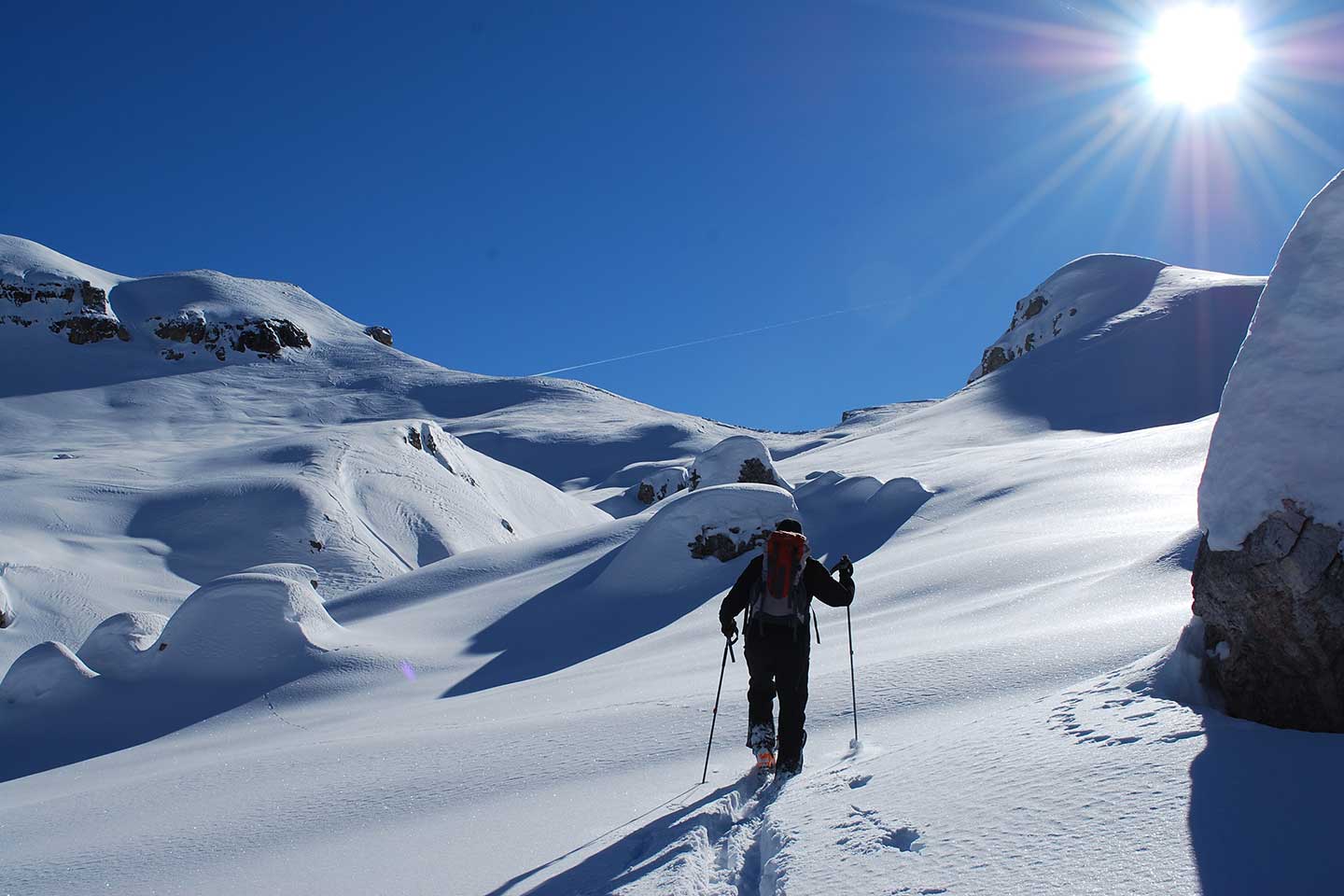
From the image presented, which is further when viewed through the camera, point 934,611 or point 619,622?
point 619,622

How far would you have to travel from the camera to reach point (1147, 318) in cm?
4678

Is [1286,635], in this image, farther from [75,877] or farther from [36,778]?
[36,778]

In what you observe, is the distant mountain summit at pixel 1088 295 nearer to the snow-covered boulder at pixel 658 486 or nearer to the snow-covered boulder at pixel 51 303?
the snow-covered boulder at pixel 658 486

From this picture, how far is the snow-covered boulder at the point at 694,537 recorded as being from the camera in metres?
14.5

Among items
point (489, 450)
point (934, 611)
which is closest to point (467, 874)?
point (934, 611)

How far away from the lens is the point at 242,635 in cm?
1148

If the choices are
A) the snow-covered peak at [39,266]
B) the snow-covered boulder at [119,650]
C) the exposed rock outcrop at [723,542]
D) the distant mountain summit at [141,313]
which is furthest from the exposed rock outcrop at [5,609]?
the snow-covered peak at [39,266]

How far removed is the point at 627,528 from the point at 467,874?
14.2 m

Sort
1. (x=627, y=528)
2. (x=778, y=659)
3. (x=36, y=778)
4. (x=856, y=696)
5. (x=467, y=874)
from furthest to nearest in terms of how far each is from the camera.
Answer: (x=627, y=528)
(x=36, y=778)
(x=856, y=696)
(x=778, y=659)
(x=467, y=874)

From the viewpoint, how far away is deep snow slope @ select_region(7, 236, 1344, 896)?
274cm

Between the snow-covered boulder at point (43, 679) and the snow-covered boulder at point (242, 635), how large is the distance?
979 millimetres

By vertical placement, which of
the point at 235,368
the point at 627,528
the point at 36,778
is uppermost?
the point at 235,368

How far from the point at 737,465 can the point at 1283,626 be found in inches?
812

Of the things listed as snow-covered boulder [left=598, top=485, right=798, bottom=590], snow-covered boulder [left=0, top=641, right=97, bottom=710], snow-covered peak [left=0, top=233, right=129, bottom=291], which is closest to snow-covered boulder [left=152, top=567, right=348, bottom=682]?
snow-covered boulder [left=0, top=641, right=97, bottom=710]
